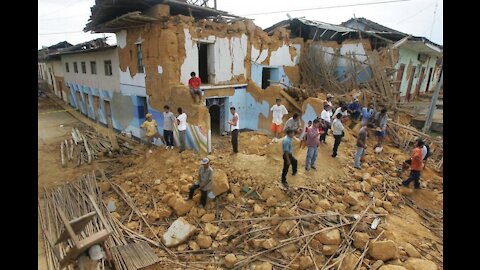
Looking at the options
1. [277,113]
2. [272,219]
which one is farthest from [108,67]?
[272,219]

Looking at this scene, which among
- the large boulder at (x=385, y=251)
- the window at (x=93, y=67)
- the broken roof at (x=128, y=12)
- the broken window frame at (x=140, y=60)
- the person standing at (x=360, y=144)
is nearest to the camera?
the large boulder at (x=385, y=251)

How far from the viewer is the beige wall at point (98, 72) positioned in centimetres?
1491

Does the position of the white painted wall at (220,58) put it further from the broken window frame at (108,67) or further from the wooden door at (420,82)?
the wooden door at (420,82)

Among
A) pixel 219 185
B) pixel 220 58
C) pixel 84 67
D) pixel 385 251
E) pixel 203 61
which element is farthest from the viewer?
pixel 84 67

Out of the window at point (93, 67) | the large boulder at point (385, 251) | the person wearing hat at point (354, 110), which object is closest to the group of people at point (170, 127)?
the large boulder at point (385, 251)

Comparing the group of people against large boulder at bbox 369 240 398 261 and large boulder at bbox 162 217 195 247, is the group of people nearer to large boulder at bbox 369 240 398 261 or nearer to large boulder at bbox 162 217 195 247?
large boulder at bbox 162 217 195 247

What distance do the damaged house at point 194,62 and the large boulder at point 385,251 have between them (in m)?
6.34

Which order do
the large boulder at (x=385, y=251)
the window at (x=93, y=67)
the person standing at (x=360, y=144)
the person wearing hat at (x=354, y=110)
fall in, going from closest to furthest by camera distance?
the large boulder at (x=385, y=251), the person standing at (x=360, y=144), the person wearing hat at (x=354, y=110), the window at (x=93, y=67)

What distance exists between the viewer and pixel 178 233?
645cm

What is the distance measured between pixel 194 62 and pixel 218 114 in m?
3.91

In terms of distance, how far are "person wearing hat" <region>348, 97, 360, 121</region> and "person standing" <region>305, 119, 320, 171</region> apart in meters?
4.88

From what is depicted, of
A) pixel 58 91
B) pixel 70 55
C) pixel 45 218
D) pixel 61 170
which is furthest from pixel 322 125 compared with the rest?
pixel 58 91

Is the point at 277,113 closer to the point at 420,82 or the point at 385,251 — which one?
the point at 385,251

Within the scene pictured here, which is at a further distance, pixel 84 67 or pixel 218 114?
pixel 84 67
